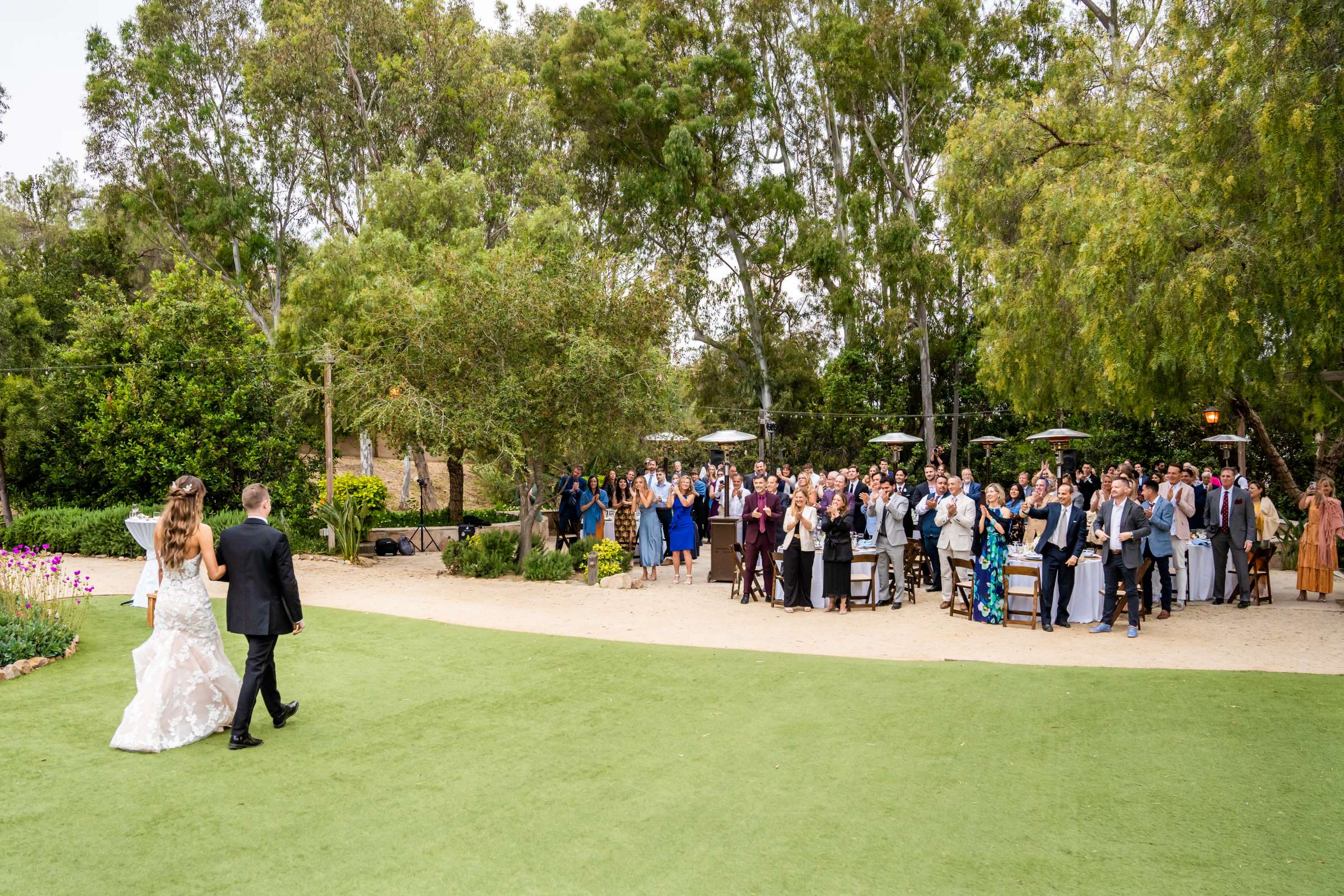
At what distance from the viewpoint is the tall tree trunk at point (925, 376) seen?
3119 centimetres

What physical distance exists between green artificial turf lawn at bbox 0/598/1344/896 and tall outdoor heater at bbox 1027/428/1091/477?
42.7ft

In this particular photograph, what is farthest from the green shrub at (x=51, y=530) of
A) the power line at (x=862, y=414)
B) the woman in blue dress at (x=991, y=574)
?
the power line at (x=862, y=414)

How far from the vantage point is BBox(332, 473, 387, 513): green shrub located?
19875 mm

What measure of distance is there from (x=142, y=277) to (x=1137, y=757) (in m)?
41.4

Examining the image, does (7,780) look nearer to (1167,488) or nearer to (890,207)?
(1167,488)

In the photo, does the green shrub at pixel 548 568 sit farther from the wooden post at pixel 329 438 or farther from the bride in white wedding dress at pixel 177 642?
the bride in white wedding dress at pixel 177 642

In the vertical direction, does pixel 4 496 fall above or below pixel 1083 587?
above

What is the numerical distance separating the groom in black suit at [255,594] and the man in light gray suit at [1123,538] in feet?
26.8

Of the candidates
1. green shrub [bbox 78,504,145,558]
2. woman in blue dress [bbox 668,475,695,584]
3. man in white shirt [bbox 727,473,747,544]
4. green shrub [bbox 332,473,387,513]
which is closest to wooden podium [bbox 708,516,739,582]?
woman in blue dress [bbox 668,475,695,584]

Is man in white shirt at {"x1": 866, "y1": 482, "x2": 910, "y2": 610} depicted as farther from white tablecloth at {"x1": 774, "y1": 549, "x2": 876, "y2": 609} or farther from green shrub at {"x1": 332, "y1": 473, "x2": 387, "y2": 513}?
green shrub at {"x1": 332, "y1": 473, "x2": 387, "y2": 513}

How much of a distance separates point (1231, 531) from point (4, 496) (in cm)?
2476

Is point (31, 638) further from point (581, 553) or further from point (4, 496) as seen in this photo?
point (4, 496)

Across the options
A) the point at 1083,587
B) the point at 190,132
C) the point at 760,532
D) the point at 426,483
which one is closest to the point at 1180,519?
the point at 1083,587

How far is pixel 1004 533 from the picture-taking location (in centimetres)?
1141
